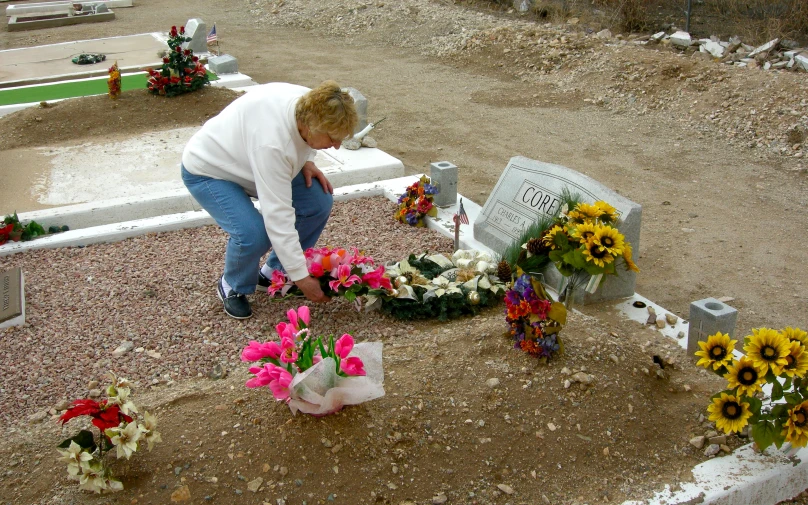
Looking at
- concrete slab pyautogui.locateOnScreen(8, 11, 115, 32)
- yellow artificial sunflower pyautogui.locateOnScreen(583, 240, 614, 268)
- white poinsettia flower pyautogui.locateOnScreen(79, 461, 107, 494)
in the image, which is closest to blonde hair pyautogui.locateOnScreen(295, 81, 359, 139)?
yellow artificial sunflower pyautogui.locateOnScreen(583, 240, 614, 268)

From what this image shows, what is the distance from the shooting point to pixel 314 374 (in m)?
2.49

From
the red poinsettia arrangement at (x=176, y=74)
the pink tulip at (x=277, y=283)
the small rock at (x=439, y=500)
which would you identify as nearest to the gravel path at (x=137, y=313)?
the pink tulip at (x=277, y=283)

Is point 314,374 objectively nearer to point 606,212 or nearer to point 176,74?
point 606,212

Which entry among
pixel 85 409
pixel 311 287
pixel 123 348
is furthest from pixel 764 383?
pixel 123 348

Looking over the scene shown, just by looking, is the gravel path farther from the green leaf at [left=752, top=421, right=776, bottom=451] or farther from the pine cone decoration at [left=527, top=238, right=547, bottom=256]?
the green leaf at [left=752, top=421, right=776, bottom=451]

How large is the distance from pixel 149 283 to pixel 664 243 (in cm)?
320

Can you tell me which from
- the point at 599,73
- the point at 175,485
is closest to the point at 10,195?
the point at 175,485

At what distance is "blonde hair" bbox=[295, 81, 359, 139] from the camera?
300 cm

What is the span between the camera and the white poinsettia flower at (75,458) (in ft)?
7.57

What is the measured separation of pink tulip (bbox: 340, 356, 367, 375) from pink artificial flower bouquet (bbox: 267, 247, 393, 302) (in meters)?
1.04

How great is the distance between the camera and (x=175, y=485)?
2424mm

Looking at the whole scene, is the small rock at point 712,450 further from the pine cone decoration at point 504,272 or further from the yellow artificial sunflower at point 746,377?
the pine cone decoration at point 504,272

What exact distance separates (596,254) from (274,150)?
146cm

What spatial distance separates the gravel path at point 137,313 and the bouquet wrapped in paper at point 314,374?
2.92 ft
